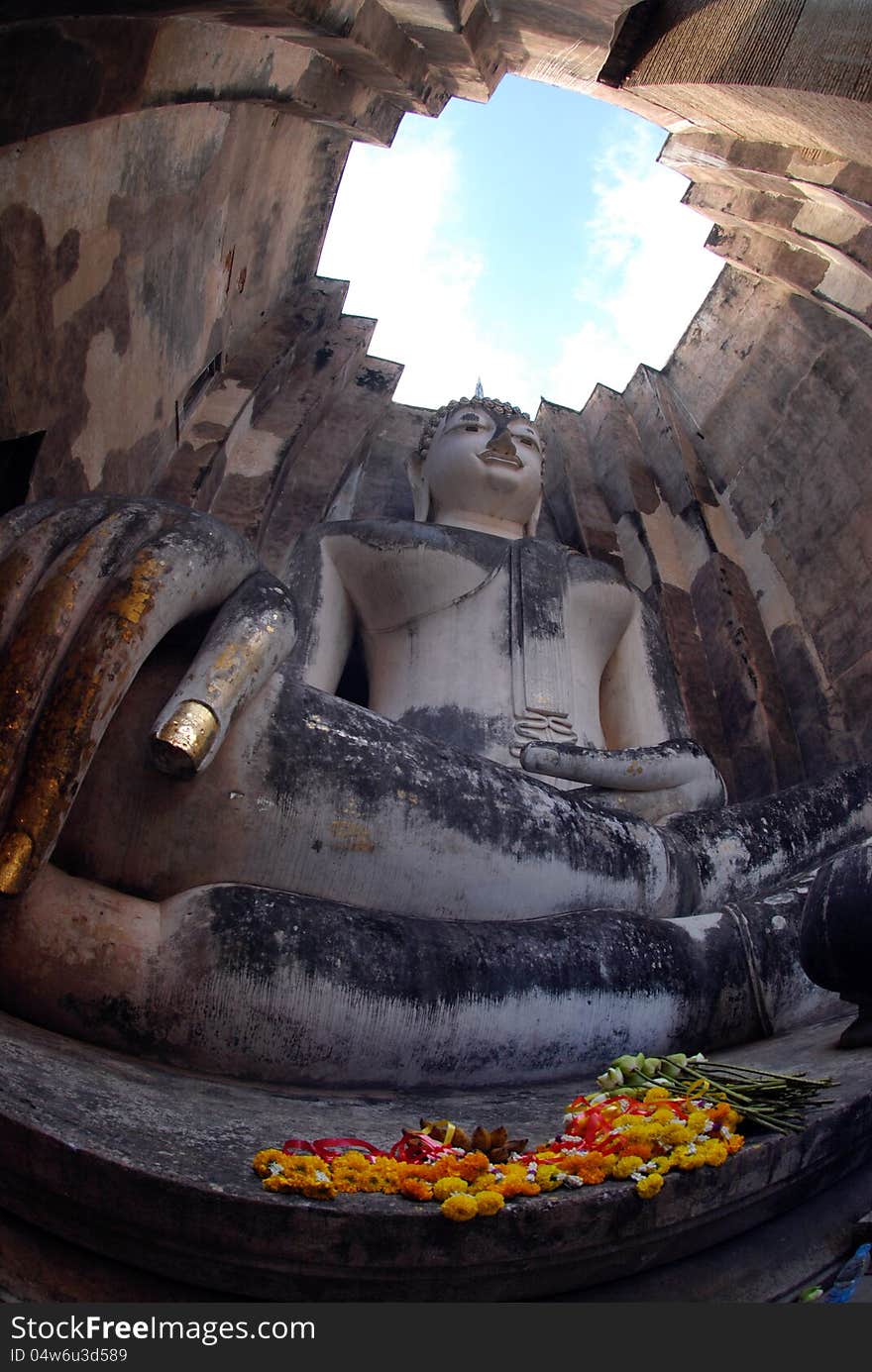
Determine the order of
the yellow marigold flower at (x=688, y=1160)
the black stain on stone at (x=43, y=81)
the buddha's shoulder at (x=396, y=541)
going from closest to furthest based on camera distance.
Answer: the yellow marigold flower at (x=688, y=1160)
the black stain on stone at (x=43, y=81)
the buddha's shoulder at (x=396, y=541)

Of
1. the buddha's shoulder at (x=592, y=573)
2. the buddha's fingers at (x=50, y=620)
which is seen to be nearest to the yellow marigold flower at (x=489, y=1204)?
the buddha's fingers at (x=50, y=620)

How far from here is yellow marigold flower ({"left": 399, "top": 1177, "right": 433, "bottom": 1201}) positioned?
1743mm

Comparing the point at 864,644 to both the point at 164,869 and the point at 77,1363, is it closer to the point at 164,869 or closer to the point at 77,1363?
the point at 164,869

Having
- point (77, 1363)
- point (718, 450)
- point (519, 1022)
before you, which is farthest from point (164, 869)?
point (718, 450)

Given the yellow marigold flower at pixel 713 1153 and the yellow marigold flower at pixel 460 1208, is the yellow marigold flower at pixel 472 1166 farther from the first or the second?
the yellow marigold flower at pixel 713 1153

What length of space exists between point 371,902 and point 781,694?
152 inches

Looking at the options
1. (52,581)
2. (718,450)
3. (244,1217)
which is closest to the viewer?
(244,1217)

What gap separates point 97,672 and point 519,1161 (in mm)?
1310

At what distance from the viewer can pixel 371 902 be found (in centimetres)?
280

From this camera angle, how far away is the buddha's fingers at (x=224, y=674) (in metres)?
2.42

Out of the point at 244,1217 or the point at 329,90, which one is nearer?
the point at 244,1217

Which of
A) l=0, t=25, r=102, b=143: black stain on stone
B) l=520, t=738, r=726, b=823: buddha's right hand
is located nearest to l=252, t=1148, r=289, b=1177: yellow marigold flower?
l=520, t=738, r=726, b=823: buddha's right hand

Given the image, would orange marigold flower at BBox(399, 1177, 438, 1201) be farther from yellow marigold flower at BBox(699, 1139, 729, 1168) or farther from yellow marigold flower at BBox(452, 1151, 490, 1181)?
yellow marigold flower at BBox(699, 1139, 729, 1168)

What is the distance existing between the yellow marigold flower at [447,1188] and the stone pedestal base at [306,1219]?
43 mm
